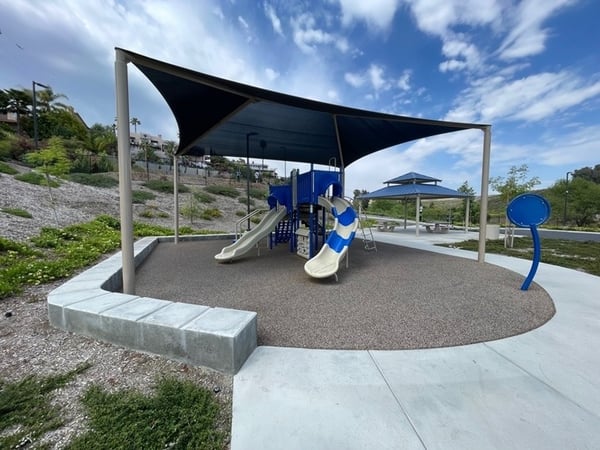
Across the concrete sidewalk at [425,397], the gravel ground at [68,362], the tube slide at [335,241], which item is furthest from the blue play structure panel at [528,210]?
the gravel ground at [68,362]

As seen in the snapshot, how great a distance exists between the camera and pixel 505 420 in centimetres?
149

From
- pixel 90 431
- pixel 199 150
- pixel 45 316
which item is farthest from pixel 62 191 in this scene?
pixel 90 431

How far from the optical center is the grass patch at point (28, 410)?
4.36 feet

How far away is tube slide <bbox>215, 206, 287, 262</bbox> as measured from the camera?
227 inches

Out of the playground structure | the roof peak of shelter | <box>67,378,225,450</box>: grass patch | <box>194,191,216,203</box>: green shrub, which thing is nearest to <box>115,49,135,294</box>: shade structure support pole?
<box>67,378,225,450</box>: grass patch

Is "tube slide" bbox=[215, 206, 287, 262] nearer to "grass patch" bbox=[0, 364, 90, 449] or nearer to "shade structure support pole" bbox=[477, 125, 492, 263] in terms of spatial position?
"grass patch" bbox=[0, 364, 90, 449]

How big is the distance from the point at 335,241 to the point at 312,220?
904 millimetres

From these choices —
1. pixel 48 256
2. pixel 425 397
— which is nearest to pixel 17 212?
pixel 48 256

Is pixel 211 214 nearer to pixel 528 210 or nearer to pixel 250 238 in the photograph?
pixel 250 238

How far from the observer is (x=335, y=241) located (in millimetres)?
5281

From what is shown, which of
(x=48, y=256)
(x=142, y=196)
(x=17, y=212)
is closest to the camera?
(x=48, y=256)

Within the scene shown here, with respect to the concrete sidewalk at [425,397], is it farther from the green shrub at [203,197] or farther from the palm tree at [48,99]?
the palm tree at [48,99]

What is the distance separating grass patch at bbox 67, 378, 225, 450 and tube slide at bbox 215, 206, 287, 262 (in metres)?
4.05

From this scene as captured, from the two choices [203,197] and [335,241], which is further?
[203,197]
